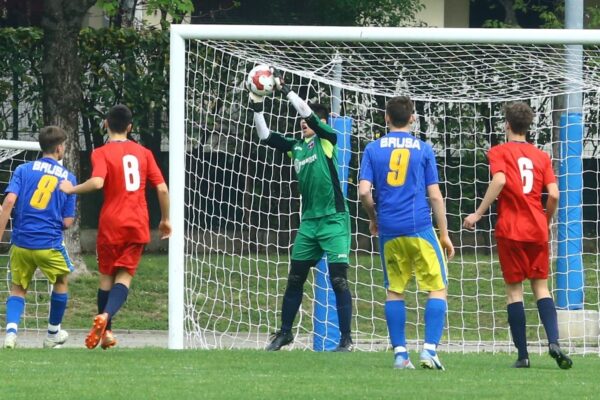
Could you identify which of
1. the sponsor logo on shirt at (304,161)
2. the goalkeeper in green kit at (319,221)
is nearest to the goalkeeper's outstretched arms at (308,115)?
the goalkeeper in green kit at (319,221)

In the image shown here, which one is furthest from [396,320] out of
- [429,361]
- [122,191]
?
[122,191]

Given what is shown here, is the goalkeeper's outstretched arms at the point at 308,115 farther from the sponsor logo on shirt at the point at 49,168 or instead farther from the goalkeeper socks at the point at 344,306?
the sponsor logo on shirt at the point at 49,168

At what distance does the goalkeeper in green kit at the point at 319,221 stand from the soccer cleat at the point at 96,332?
1.51 metres

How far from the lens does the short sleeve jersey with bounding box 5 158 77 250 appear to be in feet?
35.0

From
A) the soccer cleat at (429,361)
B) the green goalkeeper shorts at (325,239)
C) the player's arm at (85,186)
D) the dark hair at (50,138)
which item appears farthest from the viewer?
the dark hair at (50,138)

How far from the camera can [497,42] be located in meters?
11.0

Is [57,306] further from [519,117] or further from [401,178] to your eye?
[519,117]

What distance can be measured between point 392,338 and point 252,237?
5.30 meters

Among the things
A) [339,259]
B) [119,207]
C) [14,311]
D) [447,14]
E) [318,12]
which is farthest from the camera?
[447,14]

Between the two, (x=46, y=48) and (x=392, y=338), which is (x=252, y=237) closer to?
(x=46, y=48)

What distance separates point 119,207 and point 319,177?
152 cm

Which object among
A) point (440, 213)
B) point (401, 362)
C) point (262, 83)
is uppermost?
point (262, 83)

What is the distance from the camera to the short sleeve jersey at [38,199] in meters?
10.7

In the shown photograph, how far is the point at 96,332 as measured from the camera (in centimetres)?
954
